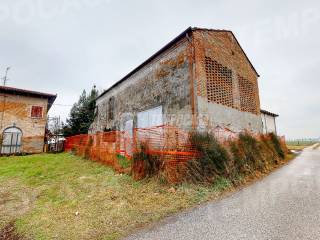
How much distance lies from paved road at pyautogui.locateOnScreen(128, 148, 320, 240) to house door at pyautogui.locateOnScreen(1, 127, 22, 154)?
1810 cm

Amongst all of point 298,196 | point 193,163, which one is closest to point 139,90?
point 193,163

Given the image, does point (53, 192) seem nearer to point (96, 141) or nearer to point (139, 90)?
point (96, 141)

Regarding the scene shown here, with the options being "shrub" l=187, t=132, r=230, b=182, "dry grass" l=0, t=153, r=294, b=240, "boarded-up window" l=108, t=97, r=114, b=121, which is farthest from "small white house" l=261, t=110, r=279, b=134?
"shrub" l=187, t=132, r=230, b=182

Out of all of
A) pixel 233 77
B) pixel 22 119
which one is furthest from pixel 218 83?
pixel 22 119

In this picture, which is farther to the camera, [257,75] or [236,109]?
[257,75]

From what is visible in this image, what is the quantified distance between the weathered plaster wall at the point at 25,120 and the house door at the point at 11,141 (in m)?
0.29

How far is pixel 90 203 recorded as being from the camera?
15.8ft

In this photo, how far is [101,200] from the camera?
4965 mm

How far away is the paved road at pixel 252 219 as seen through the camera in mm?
3205

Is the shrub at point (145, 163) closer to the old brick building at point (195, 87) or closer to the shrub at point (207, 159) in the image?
the shrub at point (207, 159)

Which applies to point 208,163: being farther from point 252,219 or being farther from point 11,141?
point 11,141

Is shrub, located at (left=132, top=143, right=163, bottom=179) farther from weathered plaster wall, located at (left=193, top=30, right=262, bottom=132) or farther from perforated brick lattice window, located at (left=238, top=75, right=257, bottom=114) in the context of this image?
perforated brick lattice window, located at (left=238, top=75, right=257, bottom=114)

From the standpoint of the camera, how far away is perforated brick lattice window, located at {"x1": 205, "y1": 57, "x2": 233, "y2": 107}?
31.7 ft

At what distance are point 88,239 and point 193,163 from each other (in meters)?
3.49
